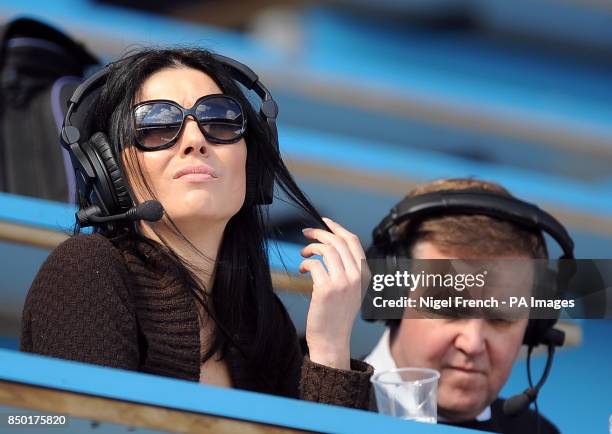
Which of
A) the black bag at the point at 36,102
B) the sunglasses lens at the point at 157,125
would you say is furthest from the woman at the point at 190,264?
the black bag at the point at 36,102

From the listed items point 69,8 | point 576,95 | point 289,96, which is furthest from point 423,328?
point 576,95

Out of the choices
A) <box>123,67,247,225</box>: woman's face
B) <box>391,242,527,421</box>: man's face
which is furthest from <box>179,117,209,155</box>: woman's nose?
<box>391,242,527,421</box>: man's face

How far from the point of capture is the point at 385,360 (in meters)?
1.76

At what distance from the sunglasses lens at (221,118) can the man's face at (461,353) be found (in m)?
0.46

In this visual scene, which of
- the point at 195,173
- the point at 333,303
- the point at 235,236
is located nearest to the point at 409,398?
the point at 333,303

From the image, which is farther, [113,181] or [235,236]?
[235,236]

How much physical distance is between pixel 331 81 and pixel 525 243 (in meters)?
2.64

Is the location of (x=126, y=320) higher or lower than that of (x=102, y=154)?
lower

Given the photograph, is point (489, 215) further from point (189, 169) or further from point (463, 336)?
point (189, 169)

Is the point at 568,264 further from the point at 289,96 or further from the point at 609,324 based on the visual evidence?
the point at 289,96

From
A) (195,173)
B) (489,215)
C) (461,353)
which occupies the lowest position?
(461,353)

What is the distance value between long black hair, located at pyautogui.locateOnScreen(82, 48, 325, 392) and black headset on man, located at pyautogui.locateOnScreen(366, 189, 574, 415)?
282 mm

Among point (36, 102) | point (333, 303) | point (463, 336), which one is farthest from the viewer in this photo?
point (36, 102)

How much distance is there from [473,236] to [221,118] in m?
0.51
